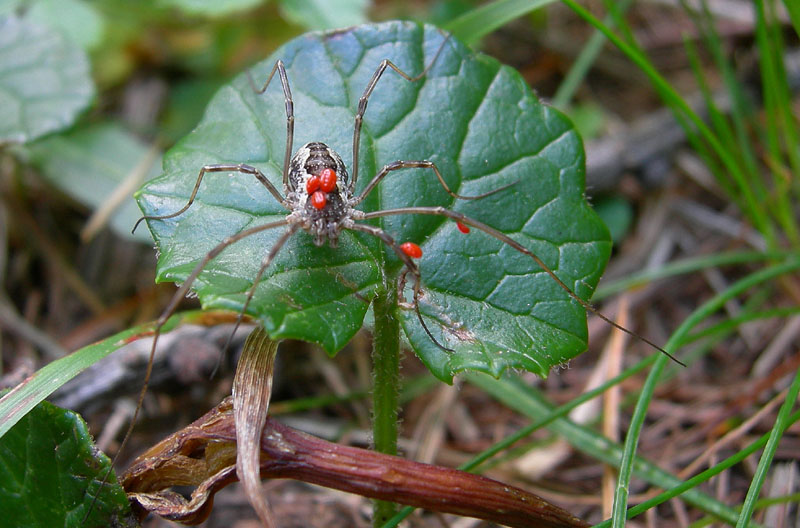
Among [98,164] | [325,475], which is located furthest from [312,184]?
[98,164]

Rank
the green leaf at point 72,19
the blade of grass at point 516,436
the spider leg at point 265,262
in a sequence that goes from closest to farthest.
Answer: the spider leg at point 265,262, the blade of grass at point 516,436, the green leaf at point 72,19

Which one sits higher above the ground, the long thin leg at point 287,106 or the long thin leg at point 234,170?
the long thin leg at point 287,106

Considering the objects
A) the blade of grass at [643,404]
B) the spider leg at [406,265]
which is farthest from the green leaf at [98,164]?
the blade of grass at [643,404]

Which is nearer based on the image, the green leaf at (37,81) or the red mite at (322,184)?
the red mite at (322,184)

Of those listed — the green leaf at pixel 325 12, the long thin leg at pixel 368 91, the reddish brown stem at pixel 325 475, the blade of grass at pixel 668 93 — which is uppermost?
the green leaf at pixel 325 12

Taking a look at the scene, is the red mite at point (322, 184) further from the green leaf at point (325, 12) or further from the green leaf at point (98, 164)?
the green leaf at point (98, 164)

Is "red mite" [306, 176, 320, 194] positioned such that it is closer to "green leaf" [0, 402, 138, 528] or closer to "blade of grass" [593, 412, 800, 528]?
"green leaf" [0, 402, 138, 528]

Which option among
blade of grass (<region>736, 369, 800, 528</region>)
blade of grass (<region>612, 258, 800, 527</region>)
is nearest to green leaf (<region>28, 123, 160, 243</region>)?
blade of grass (<region>612, 258, 800, 527</region>)
